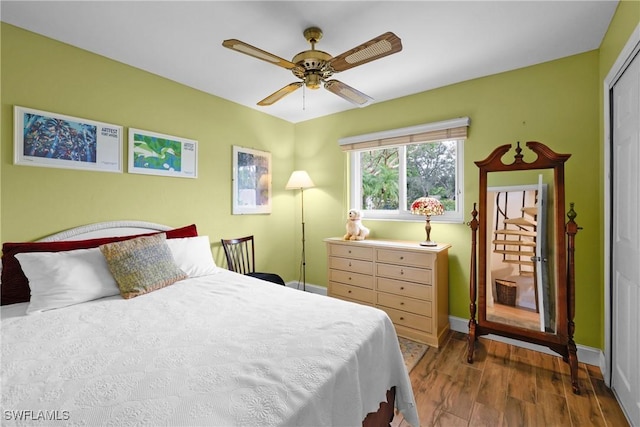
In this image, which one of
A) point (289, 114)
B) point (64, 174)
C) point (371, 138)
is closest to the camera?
point (64, 174)

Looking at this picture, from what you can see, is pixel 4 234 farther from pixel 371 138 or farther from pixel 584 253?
pixel 584 253

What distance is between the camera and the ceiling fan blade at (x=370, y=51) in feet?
4.69

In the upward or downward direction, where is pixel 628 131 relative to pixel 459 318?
upward

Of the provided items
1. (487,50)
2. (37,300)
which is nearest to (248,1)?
(487,50)

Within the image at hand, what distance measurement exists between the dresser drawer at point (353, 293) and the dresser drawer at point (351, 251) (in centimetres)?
34

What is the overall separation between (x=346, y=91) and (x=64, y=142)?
212 centimetres

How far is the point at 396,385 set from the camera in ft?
5.07

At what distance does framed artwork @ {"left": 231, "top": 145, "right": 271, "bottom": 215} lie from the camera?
3.29 meters

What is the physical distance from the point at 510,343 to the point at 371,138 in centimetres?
244

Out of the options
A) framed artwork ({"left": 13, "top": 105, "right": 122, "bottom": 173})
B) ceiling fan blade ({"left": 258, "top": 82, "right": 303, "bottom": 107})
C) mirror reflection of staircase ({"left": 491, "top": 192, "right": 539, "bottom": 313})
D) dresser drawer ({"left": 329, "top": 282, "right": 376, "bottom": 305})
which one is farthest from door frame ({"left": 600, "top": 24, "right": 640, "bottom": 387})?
framed artwork ({"left": 13, "top": 105, "right": 122, "bottom": 173})

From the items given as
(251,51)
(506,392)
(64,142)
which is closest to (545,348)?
→ (506,392)

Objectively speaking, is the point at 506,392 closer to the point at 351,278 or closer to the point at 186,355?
the point at 351,278

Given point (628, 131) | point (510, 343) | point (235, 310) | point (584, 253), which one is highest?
point (628, 131)

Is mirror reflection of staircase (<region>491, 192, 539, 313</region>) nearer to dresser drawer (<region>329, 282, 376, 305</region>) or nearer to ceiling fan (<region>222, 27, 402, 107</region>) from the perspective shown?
dresser drawer (<region>329, 282, 376, 305</region>)
